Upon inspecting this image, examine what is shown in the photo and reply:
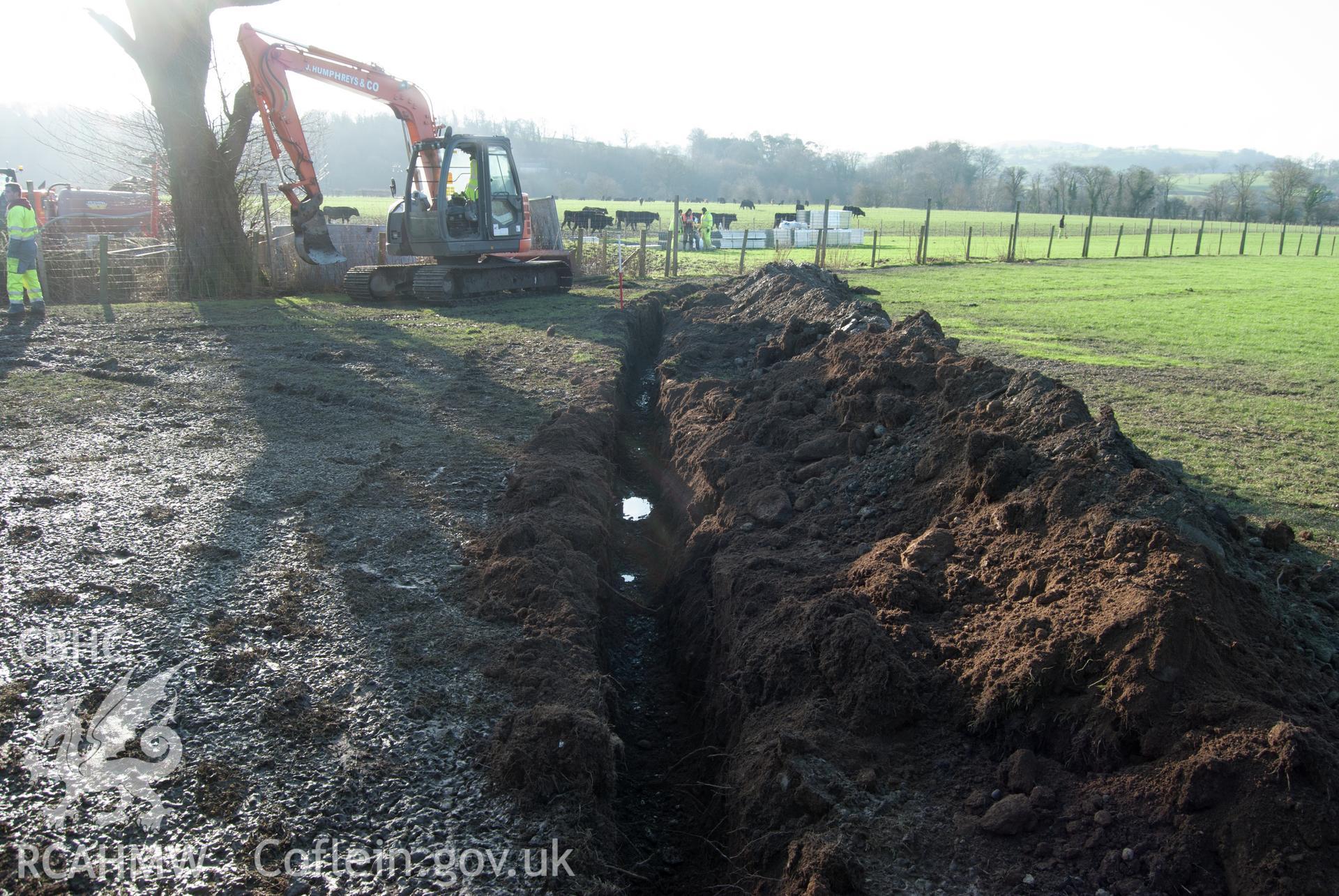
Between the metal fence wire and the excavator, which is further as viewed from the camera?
the metal fence wire

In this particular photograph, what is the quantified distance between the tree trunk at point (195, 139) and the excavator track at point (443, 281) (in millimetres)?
2555

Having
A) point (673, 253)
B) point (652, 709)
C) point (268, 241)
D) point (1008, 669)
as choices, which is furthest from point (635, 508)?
point (673, 253)

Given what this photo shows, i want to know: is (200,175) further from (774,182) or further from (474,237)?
(774,182)

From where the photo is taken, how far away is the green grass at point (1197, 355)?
6.95 m

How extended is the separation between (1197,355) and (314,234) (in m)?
15.6

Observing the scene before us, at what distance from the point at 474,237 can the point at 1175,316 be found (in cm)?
1369

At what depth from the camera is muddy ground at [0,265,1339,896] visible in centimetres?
279

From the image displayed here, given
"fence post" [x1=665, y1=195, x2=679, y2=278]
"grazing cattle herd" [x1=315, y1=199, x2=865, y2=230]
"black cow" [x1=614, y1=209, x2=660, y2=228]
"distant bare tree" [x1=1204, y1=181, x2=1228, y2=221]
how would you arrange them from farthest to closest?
"distant bare tree" [x1=1204, y1=181, x2=1228, y2=221] < "black cow" [x1=614, y1=209, x2=660, y2=228] < "grazing cattle herd" [x1=315, y1=199, x2=865, y2=230] < "fence post" [x1=665, y1=195, x2=679, y2=278]

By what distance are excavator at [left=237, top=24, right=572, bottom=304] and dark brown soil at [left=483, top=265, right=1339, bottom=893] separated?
36.7 ft

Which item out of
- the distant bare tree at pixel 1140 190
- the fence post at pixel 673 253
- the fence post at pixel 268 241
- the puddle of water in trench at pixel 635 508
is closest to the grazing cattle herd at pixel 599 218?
the fence post at pixel 673 253

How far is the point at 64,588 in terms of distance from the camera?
14.5 feet

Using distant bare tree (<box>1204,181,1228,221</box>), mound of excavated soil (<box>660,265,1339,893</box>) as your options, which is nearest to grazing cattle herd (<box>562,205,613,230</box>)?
mound of excavated soil (<box>660,265,1339,893</box>)

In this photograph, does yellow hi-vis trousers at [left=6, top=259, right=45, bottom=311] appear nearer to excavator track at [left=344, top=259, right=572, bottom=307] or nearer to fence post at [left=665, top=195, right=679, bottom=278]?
excavator track at [left=344, top=259, right=572, bottom=307]

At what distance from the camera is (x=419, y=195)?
1658 centimetres
